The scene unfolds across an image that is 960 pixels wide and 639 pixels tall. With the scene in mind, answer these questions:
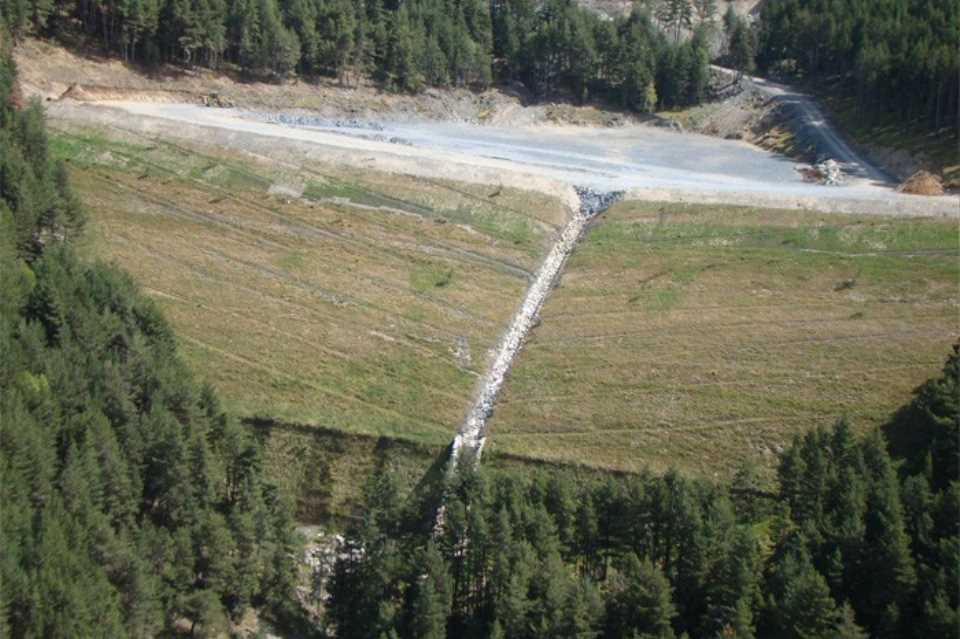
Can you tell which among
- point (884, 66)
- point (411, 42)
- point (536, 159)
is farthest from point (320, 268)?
point (884, 66)

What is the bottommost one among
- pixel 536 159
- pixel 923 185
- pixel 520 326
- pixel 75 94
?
pixel 520 326

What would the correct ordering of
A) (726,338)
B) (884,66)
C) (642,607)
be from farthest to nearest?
(884,66)
(726,338)
(642,607)

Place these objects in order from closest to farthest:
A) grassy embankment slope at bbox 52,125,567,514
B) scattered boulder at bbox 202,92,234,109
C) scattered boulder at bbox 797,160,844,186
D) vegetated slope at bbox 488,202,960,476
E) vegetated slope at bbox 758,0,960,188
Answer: vegetated slope at bbox 488,202,960,476 < grassy embankment slope at bbox 52,125,567,514 < scattered boulder at bbox 797,160,844,186 < vegetated slope at bbox 758,0,960,188 < scattered boulder at bbox 202,92,234,109

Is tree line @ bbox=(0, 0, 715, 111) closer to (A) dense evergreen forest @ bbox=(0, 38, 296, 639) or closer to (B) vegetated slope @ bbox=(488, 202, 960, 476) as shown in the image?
(A) dense evergreen forest @ bbox=(0, 38, 296, 639)

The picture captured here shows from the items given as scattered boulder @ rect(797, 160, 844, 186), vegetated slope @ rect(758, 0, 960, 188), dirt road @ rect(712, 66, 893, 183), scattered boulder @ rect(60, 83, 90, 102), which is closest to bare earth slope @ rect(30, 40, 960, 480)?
scattered boulder @ rect(60, 83, 90, 102)

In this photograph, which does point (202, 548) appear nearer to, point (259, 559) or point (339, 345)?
point (259, 559)

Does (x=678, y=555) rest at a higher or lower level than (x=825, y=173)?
lower

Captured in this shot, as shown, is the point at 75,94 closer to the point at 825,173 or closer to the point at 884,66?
the point at 825,173
